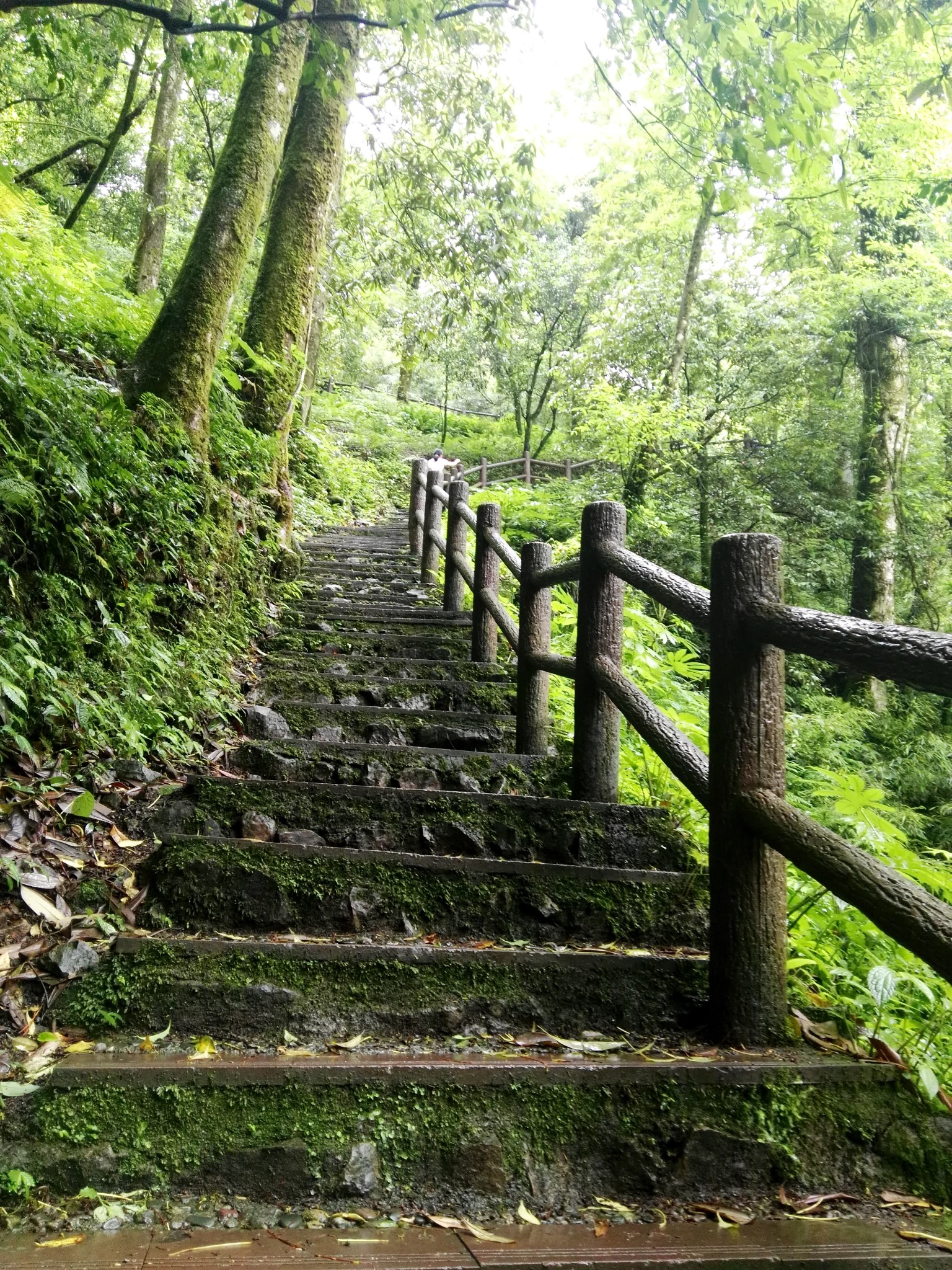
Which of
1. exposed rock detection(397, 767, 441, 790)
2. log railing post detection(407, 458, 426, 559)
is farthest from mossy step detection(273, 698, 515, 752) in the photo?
log railing post detection(407, 458, 426, 559)

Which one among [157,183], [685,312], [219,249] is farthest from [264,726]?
[685,312]

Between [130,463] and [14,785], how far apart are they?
1721 mm

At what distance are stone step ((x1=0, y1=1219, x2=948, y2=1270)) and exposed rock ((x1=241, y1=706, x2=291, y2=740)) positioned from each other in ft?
7.51

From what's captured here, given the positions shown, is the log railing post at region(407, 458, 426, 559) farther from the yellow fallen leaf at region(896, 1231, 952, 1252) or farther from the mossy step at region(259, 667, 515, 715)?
the yellow fallen leaf at region(896, 1231, 952, 1252)

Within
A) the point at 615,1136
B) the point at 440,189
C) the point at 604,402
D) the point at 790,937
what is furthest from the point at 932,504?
the point at 615,1136

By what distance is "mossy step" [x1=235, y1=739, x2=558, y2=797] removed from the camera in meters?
3.17

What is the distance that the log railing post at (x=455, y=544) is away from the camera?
238 inches

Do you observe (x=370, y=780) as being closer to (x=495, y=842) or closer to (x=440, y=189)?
(x=495, y=842)

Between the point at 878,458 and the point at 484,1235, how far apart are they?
546 inches

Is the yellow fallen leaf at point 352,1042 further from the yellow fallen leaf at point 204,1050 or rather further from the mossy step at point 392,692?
the mossy step at point 392,692

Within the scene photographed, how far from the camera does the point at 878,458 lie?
13078 millimetres

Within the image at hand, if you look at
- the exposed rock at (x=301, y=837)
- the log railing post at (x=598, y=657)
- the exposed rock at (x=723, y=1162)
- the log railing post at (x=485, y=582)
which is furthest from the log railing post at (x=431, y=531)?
the exposed rock at (x=723, y=1162)

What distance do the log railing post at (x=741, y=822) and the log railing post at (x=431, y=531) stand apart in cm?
550

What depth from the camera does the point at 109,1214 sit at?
146 cm
